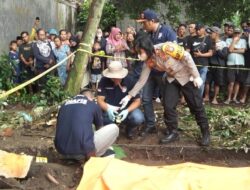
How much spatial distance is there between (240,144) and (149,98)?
4.78 feet

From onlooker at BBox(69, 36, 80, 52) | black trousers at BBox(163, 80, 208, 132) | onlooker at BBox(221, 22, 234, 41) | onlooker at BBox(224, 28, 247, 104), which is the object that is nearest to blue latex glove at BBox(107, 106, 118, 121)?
black trousers at BBox(163, 80, 208, 132)

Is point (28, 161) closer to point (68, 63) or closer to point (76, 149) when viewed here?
point (76, 149)

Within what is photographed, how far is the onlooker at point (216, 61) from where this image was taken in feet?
30.5

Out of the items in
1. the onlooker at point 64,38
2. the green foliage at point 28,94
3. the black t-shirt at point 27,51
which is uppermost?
the onlooker at point 64,38

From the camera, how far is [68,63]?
10.4 m

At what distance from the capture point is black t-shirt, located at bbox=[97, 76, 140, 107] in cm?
662

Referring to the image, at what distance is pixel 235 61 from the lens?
31.1ft

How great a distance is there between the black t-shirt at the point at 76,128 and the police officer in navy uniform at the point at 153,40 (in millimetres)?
1663

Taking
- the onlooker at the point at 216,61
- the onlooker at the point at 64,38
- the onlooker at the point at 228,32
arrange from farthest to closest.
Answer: the onlooker at the point at 64,38
the onlooker at the point at 228,32
the onlooker at the point at 216,61

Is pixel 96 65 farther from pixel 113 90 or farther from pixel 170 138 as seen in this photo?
pixel 170 138

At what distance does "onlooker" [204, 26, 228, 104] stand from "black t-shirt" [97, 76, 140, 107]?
3.15 meters

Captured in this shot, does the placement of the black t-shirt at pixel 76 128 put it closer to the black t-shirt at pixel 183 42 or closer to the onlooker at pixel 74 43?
the black t-shirt at pixel 183 42

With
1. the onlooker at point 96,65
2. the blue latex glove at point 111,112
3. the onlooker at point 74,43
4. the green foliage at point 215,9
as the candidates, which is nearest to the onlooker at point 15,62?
the onlooker at point 74,43

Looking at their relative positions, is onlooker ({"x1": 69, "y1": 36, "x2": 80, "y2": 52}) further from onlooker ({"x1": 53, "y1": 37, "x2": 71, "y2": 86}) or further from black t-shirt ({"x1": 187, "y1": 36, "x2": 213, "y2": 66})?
black t-shirt ({"x1": 187, "y1": 36, "x2": 213, "y2": 66})
